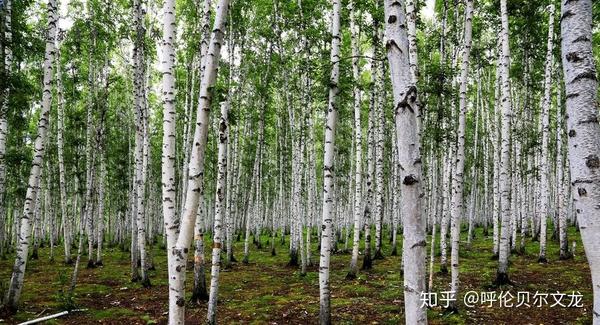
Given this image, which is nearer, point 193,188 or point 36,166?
point 193,188

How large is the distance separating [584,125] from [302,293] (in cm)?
1081

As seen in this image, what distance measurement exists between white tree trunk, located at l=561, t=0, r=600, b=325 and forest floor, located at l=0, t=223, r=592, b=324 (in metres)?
6.78

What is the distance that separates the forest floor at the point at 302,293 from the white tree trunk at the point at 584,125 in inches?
267

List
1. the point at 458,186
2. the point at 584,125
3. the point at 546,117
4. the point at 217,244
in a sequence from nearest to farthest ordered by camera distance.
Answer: the point at 584,125, the point at 217,244, the point at 458,186, the point at 546,117

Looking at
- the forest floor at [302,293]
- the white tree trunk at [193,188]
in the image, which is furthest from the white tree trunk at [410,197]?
the forest floor at [302,293]

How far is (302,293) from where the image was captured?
1247 centimetres

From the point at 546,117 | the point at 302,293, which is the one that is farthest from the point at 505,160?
the point at 302,293

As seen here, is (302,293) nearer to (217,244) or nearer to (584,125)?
(217,244)

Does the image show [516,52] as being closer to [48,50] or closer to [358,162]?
[358,162]

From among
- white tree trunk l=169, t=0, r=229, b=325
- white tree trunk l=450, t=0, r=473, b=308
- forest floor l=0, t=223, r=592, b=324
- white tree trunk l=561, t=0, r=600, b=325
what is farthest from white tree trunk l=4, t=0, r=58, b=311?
white tree trunk l=561, t=0, r=600, b=325

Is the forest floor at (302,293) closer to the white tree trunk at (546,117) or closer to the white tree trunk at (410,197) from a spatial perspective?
the white tree trunk at (546,117)

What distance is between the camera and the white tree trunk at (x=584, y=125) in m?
2.64

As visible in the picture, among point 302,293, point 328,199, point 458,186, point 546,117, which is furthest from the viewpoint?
point 546,117

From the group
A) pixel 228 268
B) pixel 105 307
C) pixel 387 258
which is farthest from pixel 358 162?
pixel 105 307
